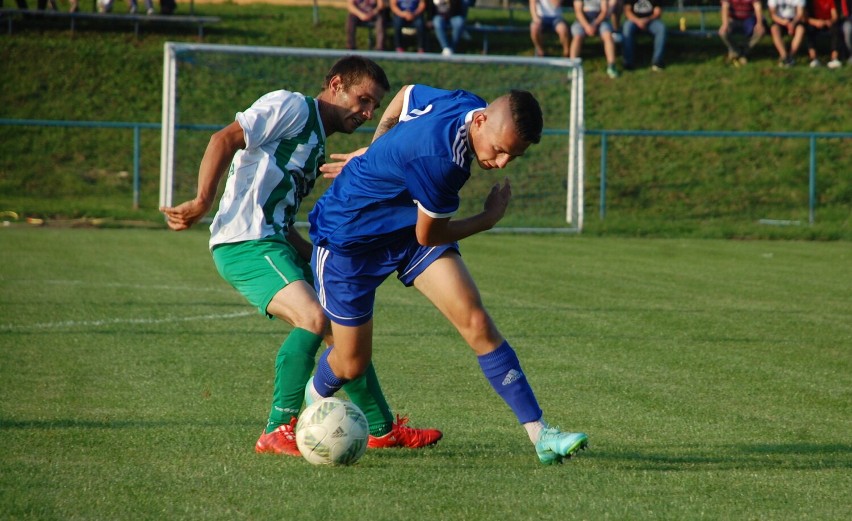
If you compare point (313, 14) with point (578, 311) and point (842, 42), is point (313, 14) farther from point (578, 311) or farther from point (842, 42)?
point (578, 311)

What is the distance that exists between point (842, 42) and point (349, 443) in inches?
879

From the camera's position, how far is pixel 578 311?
32.2ft

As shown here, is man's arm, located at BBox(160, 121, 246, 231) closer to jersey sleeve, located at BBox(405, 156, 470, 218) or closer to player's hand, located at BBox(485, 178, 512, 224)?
jersey sleeve, located at BBox(405, 156, 470, 218)

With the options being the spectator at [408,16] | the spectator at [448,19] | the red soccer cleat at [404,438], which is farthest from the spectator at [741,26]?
the red soccer cleat at [404,438]

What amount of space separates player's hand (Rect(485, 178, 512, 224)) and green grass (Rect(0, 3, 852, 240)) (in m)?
13.2

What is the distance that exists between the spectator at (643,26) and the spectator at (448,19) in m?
3.32

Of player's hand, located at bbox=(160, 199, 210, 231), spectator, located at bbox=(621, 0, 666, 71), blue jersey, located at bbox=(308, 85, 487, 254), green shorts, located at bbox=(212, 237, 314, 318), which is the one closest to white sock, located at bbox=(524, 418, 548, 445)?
blue jersey, located at bbox=(308, 85, 487, 254)

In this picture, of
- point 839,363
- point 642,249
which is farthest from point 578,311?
point 642,249

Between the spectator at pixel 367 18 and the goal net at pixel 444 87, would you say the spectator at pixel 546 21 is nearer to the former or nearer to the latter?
the spectator at pixel 367 18

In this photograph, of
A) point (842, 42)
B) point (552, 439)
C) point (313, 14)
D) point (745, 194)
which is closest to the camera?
point (552, 439)

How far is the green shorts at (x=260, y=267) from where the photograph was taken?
524 centimetres

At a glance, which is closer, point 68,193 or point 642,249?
point 642,249

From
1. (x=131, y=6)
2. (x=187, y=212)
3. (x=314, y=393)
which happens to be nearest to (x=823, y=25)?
(x=131, y=6)

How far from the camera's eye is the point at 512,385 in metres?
4.85
